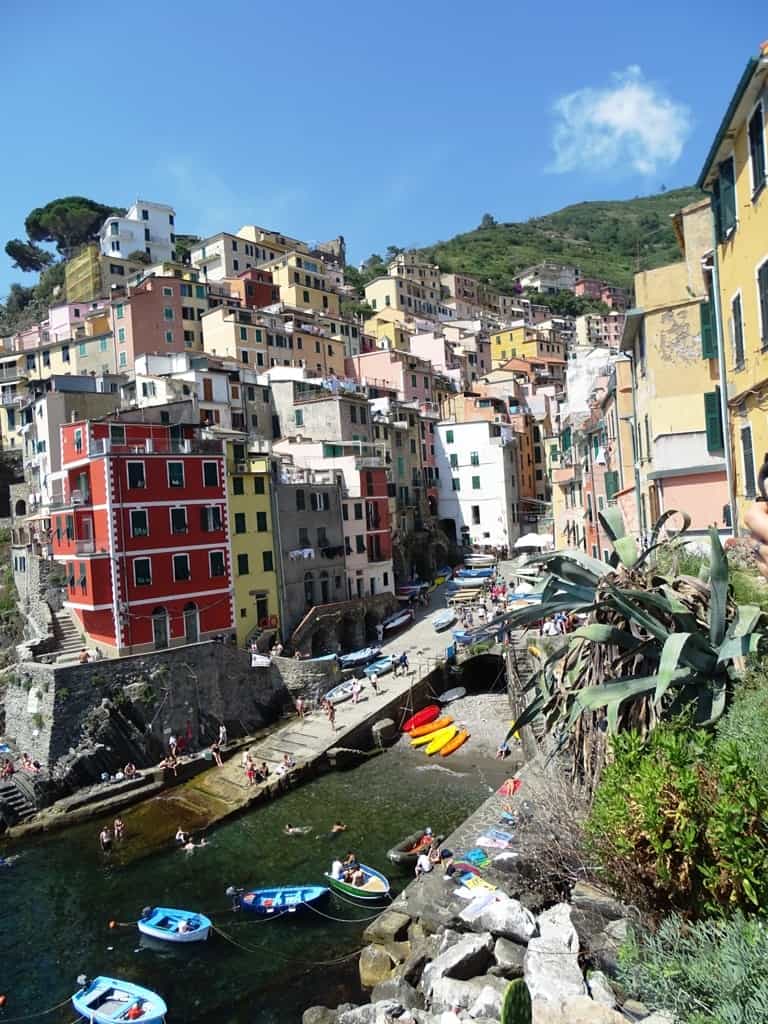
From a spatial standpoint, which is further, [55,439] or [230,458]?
[55,439]

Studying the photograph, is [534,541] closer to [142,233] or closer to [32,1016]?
[32,1016]

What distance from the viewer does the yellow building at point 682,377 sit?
20.7m

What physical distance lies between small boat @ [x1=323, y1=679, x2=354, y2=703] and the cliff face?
4051 millimetres

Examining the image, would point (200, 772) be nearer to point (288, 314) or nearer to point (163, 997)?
point (163, 997)

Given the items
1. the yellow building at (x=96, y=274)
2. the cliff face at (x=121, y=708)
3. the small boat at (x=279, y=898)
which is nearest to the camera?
the small boat at (x=279, y=898)

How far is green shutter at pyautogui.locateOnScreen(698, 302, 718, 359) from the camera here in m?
17.8

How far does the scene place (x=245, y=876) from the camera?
2409 cm

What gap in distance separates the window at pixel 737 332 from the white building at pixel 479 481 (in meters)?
49.6

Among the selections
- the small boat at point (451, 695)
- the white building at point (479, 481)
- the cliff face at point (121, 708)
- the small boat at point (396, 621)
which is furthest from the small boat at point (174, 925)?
the white building at point (479, 481)

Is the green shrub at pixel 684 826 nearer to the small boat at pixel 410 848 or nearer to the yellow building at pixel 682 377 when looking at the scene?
the yellow building at pixel 682 377

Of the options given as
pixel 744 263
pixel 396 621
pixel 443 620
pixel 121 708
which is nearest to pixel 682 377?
pixel 744 263

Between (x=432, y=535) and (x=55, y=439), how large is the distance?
30525 millimetres

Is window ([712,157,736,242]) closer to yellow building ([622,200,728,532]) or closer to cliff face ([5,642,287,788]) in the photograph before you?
yellow building ([622,200,728,532])

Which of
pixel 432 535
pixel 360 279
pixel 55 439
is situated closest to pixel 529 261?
pixel 360 279
